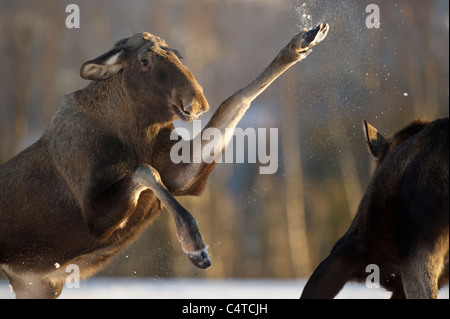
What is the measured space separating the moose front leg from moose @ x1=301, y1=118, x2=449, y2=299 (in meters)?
0.52

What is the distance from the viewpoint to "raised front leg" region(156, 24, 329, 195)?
3331 mm

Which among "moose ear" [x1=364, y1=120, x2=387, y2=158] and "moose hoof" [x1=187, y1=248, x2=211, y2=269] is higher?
"moose ear" [x1=364, y1=120, x2=387, y2=158]

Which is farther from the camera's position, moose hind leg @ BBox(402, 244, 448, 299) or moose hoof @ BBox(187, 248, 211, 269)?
moose hoof @ BBox(187, 248, 211, 269)

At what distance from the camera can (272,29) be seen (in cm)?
681

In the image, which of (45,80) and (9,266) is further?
(45,80)

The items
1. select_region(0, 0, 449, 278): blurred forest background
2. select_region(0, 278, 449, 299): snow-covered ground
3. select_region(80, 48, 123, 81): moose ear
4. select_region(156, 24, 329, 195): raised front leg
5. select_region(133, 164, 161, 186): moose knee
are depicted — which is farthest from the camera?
select_region(0, 0, 449, 278): blurred forest background

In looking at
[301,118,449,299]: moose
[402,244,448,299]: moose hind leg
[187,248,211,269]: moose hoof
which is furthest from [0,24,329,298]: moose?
[402,244,448,299]: moose hind leg

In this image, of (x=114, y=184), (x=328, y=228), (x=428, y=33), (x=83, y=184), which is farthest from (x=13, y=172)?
(x=428, y=33)

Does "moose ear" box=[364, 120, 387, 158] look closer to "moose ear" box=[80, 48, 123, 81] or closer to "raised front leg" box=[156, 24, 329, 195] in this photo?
"raised front leg" box=[156, 24, 329, 195]

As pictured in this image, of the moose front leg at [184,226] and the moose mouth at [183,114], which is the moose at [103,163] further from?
the moose front leg at [184,226]

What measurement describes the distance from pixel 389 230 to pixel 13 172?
2218 mm

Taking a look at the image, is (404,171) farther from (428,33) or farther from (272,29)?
(428,33)

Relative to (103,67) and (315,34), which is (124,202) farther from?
(315,34)

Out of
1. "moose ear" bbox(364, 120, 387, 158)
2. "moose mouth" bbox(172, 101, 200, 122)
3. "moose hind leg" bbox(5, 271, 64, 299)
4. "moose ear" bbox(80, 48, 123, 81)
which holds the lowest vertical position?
"moose hind leg" bbox(5, 271, 64, 299)
